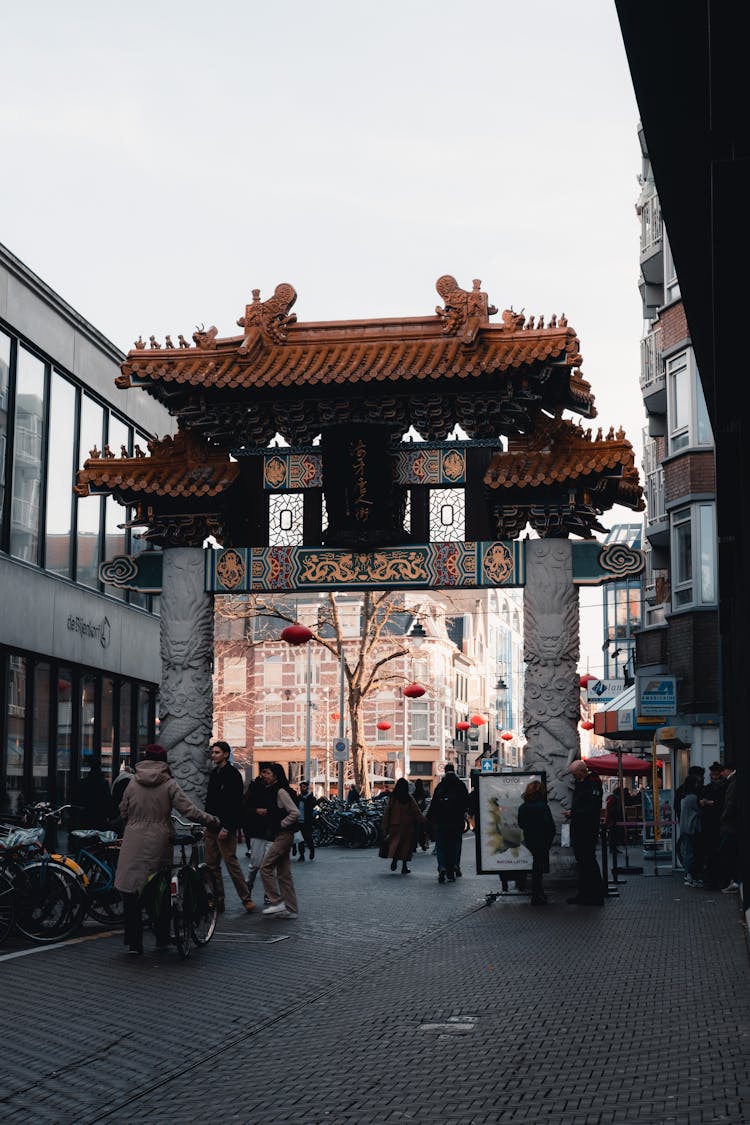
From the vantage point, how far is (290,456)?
23781 mm

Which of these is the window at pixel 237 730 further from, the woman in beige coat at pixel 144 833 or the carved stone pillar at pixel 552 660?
the woman in beige coat at pixel 144 833

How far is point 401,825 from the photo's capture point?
2742 cm

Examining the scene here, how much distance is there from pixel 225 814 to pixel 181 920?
4.23 m

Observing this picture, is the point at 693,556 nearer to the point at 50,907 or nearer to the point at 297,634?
the point at 297,634

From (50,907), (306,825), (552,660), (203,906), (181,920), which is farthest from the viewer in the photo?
(306,825)

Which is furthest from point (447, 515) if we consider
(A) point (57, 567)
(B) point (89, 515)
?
(B) point (89, 515)

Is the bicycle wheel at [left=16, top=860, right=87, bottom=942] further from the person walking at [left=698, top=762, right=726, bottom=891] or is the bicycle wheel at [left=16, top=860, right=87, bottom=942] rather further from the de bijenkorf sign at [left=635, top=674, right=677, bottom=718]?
the de bijenkorf sign at [left=635, top=674, right=677, bottom=718]

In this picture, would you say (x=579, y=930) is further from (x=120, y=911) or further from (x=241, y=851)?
(x=241, y=851)

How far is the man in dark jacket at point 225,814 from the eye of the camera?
685 inches

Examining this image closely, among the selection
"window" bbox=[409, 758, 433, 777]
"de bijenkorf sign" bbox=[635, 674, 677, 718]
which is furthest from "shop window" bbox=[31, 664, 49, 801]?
"window" bbox=[409, 758, 433, 777]

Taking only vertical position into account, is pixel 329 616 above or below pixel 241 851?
above

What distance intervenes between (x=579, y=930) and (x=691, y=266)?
9123mm

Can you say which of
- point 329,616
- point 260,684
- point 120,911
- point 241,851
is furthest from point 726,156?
point 260,684

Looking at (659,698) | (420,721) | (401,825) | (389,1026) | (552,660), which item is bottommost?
(389,1026)
